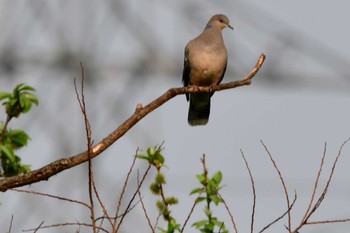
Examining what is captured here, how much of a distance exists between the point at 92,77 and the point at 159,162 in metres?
1.84

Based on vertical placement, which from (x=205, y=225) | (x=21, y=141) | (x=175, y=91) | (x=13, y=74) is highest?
(x=13, y=74)

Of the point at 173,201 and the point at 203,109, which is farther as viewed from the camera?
the point at 203,109

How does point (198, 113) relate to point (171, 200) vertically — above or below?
above

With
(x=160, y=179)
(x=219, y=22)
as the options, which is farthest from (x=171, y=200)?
(x=219, y=22)

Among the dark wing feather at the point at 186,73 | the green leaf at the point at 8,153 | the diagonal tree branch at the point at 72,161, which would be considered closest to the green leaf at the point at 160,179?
the diagonal tree branch at the point at 72,161

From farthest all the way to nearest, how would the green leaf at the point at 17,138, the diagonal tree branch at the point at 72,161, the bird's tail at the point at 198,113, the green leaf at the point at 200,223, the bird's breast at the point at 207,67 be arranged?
the bird's tail at the point at 198,113 → the bird's breast at the point at 207,67 → the green leaf at the point at 17,138 → the green leaf at the point at 200,223 → the diagonal tree branch at the point at 72,161

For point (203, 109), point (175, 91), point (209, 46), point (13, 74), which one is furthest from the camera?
point (203, 109)

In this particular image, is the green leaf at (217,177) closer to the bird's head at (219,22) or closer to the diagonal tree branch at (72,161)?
the diagonal tree branch at (72,161)

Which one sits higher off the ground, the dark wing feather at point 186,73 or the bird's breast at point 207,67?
the dark wing feather at point 186,73

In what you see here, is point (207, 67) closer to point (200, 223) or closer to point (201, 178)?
point (201, 178)

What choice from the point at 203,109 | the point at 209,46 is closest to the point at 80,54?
the point at 209,46

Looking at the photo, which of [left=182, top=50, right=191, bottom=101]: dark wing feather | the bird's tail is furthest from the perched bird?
the bird's tail

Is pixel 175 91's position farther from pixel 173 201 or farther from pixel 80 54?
pixel 80 54

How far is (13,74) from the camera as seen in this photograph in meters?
6.00
